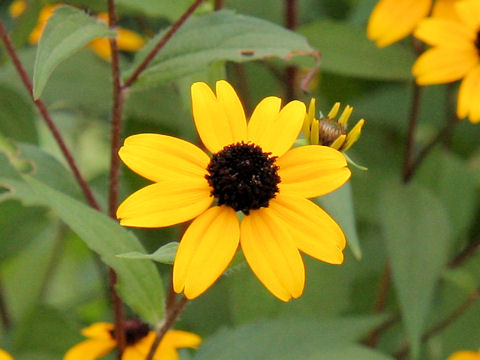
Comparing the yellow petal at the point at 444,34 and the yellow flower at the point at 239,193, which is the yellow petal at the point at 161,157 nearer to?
the yellow flower at the point at 239,193

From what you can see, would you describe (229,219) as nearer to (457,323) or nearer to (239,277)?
(239,277)

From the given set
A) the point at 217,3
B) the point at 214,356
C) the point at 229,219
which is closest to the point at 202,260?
the point at 229,219

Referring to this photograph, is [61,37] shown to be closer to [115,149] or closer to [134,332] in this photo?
[115,149]

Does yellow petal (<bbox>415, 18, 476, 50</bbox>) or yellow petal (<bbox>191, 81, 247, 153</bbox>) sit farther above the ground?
yellow petal (<bbox>191, 81, 247, 153</bbox>)

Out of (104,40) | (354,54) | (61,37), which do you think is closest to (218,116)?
(61,37)

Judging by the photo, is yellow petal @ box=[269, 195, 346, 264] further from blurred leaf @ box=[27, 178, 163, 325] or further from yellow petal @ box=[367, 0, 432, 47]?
yellow petal @ box=[367, 0, 432, 47]

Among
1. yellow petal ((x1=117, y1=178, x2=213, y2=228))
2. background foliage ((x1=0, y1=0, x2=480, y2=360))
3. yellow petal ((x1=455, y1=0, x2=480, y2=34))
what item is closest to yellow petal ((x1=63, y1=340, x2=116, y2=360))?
background foliage ((x1=0, y1=0, x2=480, y2=360))
